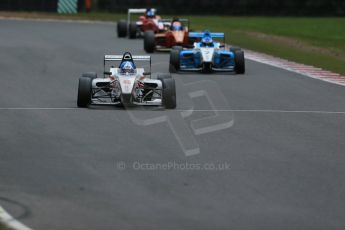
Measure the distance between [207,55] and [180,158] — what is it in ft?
36.2

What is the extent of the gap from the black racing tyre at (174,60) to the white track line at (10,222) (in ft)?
47.5

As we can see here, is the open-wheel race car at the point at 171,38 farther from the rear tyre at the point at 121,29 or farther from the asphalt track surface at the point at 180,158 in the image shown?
the asphalt track surface at the point at 180,158

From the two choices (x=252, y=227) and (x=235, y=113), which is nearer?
(x=252, y=227)

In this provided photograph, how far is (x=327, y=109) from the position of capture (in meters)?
16.6

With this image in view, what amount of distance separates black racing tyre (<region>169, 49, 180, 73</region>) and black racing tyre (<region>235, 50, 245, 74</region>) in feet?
4.41

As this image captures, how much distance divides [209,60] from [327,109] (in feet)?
19.6

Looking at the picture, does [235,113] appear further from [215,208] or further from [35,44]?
[35,44]

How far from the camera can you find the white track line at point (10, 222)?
26.2ft

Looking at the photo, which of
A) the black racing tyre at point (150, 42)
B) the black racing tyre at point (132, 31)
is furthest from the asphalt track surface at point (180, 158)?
the black racing tyre at point (132, 31)

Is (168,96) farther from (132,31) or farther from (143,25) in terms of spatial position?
(132,31)

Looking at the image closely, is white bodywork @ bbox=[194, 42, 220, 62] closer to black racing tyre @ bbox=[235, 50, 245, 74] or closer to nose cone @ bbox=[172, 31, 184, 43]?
black racing tyre @ bbox=[235, 50, 245, 74]

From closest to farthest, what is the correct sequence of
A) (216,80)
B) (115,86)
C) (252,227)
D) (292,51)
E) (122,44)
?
1. (252,227)
2. (115,86)
3. (216,80)
4. (292,51)
5. (122,44)

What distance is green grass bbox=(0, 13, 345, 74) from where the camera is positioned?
96.1ft

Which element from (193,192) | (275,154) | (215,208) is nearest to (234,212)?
(215,208)
